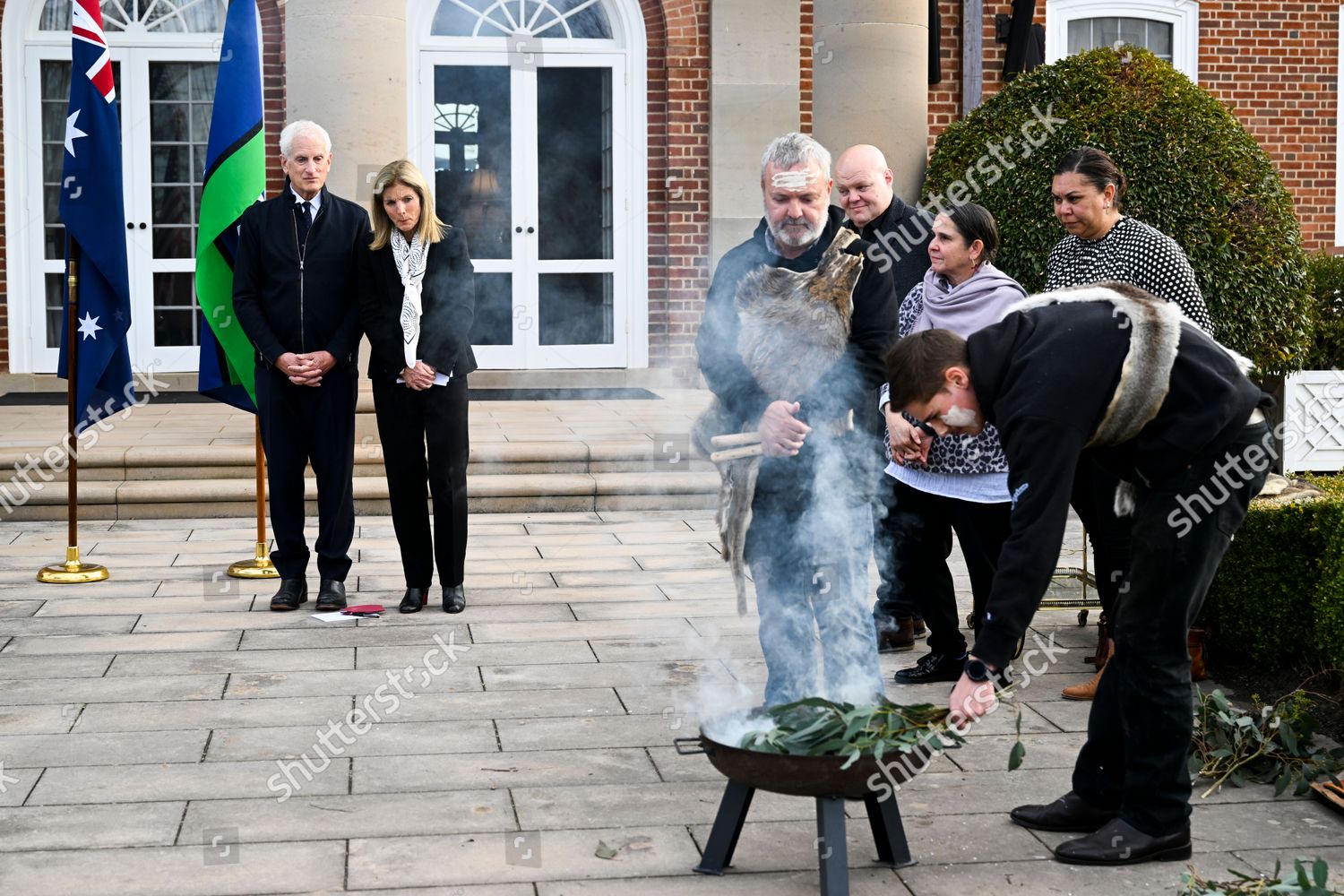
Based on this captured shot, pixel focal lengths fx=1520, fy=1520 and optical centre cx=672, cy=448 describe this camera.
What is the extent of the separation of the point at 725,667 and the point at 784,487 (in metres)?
1.40

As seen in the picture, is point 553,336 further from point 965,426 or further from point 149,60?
point 965,426

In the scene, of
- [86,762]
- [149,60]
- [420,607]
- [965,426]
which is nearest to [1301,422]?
[420,607]

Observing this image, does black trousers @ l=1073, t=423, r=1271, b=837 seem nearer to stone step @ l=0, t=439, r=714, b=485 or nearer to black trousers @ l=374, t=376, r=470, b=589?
black trousers @ l=374, t=376, r=470, b=589

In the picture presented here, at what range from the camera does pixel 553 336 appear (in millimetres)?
13875

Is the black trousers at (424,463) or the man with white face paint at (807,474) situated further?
the black trousers at (424,463)

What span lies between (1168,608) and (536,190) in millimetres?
10448

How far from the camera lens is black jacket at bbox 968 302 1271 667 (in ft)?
11.4

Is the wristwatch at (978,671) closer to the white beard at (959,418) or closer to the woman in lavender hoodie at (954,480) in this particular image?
the white beard at (959,418)

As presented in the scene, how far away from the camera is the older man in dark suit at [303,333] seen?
6727 millimetres

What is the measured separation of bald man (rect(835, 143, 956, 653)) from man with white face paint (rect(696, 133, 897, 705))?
1028mm

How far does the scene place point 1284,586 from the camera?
5.40 metres

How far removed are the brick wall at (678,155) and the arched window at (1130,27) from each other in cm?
362

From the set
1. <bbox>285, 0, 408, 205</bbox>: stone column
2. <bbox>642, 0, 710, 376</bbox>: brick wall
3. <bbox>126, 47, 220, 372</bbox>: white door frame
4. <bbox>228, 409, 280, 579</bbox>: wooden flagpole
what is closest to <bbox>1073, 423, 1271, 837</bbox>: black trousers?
<bbox>228, 409, 280, 579</bbox>: wooden flagpole

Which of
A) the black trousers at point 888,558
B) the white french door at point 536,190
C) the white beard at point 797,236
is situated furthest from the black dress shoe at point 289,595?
the white french door at point 536,190
